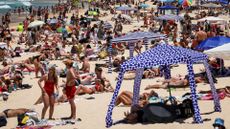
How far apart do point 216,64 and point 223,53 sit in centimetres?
353

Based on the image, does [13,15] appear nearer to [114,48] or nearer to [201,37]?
[114,48]

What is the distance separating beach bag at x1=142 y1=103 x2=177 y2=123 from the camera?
890 centimetres

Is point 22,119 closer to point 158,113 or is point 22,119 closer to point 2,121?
point 2,121

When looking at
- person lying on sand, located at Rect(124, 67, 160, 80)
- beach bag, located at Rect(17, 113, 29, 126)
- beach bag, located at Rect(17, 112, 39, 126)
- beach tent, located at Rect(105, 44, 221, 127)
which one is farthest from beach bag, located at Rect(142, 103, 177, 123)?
person lying on sand, located at Rect(124, 67, 160, 80)

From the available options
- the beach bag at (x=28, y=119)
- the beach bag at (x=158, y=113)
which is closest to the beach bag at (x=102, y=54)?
the beach bag at (x=28, y=119)

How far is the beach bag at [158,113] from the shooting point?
8.90 metres

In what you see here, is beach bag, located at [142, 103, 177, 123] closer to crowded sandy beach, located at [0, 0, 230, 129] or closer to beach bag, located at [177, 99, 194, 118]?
crowded sandy beach, located at [0, 0, 230, 129]

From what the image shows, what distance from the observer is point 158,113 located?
897cm

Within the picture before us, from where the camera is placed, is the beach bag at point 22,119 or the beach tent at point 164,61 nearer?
the beach tent at point 164,61

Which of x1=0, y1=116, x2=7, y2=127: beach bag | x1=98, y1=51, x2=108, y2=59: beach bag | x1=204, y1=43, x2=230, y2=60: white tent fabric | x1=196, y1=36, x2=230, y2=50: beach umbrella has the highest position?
x1=204, y1=43, x2=230, y2=60: white tent fabric

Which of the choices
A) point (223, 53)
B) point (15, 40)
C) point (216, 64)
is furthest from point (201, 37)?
point (15, 40)

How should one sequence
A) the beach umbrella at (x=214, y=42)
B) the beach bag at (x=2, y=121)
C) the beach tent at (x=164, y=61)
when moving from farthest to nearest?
the beach umbrella at (x=214, y=42) < the beach bag at (x=2, y=121) < the beach tent at (x=164, y=61)

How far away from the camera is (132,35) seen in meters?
14.6

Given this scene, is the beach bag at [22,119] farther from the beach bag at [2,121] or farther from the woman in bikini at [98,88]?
the woman in bikini at [98,88]
